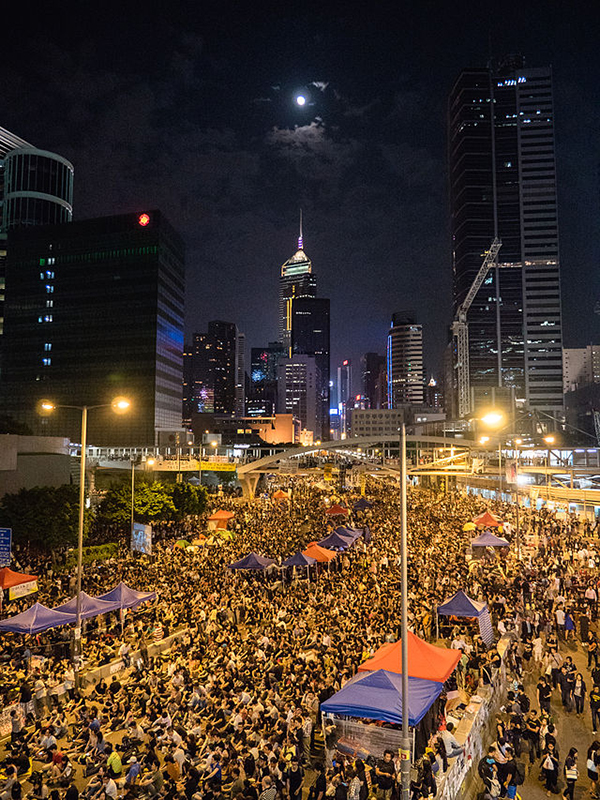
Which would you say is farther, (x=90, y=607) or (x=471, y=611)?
(x=90, y=607)

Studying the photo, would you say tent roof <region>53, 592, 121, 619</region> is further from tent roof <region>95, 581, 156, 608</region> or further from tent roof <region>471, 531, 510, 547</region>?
tent roof <region>471, 531, 510, 547</region>

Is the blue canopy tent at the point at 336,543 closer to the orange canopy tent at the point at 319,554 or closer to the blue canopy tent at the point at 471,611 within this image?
the orange canopy tent at the point at 319,554

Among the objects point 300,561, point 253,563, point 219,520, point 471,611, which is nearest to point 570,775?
point 471,611

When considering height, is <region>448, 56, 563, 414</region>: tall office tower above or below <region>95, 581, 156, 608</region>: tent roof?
above

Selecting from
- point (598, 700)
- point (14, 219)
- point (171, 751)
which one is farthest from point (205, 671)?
point (14, 219)

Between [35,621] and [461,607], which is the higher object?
[461,607]

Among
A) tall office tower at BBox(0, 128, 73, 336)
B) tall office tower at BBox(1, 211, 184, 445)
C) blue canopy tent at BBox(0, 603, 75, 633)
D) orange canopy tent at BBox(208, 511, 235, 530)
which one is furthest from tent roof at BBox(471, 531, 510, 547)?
tall office tower at BBox(0, 128, 73, 336)

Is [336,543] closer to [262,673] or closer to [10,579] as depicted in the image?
[262,673]
